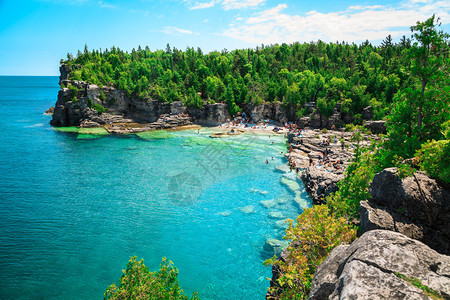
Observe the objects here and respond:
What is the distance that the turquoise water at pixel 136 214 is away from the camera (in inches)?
1039

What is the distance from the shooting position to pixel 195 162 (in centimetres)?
5941

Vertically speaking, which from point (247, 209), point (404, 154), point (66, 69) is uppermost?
point (66, 69)

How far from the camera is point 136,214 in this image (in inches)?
1495

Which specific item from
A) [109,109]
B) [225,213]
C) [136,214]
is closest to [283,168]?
[225,213]

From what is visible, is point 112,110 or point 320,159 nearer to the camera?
point 320,159

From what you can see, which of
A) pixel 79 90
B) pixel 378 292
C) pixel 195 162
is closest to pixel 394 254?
pixel 378 292

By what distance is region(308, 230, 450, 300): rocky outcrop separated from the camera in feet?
28.3

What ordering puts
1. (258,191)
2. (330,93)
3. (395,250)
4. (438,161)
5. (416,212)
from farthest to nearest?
1. (330,93)
2. (258,191)
3. (438,161)
4. (416,212)
5. (395,250)

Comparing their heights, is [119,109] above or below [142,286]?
above

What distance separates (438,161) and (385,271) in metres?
9.41

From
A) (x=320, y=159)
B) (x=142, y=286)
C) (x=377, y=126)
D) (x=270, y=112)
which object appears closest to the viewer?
(x=142, y=286)

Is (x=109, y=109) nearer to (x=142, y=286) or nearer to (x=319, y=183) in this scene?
(x=319, y=183)

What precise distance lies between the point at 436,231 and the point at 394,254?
6771 millimetres

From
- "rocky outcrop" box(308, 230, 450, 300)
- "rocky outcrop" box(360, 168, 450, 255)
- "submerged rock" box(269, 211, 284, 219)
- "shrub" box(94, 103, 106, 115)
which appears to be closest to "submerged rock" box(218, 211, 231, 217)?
"submerged rock" box(269, 211, 284, 219)
